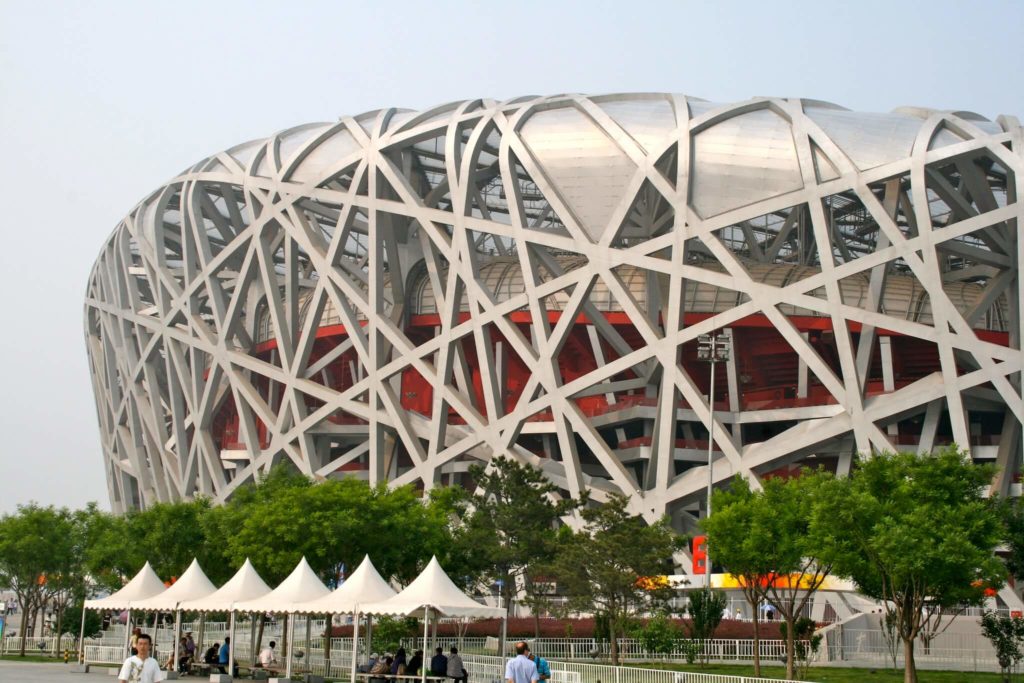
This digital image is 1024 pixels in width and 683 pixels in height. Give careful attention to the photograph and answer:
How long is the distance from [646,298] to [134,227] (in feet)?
92.1

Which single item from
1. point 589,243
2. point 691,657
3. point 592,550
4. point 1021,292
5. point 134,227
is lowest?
point 691,657

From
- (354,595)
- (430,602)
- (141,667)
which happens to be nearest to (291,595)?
(354,595)

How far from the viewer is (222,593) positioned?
104ft

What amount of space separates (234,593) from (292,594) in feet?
7.69

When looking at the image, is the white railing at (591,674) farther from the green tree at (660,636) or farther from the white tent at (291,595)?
the green tree at (660,636)

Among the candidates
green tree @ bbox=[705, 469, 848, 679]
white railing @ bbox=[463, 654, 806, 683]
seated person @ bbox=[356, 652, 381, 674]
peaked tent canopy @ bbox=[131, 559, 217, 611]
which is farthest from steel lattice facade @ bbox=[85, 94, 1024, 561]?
peaked tent canopy @ bbox=[131, 559, 217, 611]

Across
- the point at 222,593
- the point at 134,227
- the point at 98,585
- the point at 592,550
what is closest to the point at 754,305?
the point at 592,550

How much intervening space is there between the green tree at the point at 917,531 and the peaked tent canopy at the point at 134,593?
17.7m

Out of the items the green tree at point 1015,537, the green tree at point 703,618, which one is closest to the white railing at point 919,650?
the green tree at point 703,618

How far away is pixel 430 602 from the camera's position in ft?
88.5

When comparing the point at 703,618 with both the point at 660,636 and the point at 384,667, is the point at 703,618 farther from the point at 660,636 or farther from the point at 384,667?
the point at 384,667

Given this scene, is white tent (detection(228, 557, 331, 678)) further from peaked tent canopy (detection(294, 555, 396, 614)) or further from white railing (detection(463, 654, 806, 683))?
white railing (detection(463, 654, 806, 683))

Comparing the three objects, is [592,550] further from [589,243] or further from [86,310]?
[86,310]

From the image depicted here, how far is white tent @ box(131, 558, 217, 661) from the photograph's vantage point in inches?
1281
